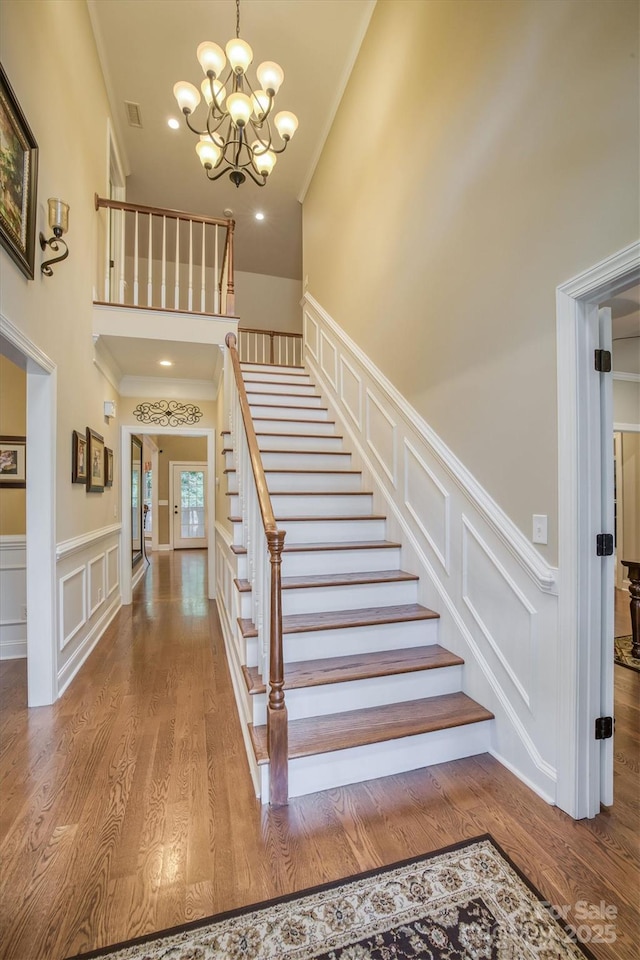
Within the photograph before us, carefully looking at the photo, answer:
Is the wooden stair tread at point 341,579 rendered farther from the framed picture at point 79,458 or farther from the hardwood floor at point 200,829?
the framed picture at point 79,458

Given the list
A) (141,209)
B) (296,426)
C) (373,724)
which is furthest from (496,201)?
(141,209)

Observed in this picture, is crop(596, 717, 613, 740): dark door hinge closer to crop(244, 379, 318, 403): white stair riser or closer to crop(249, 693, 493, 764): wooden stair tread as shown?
crop(249, 693, 493, 764): wooden stair tread

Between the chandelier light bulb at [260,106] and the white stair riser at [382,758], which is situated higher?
the chandelier light bulb at [260,106]

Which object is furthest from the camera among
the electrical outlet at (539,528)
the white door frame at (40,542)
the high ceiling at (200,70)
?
the high ceiling at (200,70)

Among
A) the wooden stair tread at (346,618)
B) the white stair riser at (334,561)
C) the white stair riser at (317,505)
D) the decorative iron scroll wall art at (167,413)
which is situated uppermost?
the decorative iron scroll wall art at (167,413)

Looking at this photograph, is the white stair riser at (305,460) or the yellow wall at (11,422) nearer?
the yellow wall at (11,422)

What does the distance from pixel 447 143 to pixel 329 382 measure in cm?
233

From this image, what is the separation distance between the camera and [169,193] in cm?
594

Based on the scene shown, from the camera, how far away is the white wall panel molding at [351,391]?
12.2 feet

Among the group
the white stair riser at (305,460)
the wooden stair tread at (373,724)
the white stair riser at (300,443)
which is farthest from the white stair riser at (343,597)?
the white stair riser at (300,443)

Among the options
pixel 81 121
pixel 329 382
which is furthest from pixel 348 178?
pixel 81 121

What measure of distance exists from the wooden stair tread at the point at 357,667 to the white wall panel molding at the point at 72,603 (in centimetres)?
148

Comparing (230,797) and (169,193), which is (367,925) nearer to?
(230,797)

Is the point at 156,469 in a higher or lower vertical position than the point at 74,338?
lower
